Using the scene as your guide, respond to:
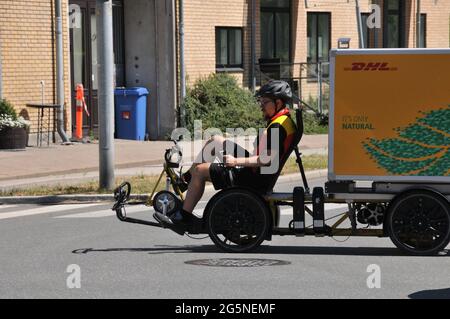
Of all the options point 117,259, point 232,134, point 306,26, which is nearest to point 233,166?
point 117,259

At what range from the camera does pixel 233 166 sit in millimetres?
10359

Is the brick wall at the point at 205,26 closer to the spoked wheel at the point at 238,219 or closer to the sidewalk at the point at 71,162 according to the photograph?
the sidewalk at the point at 71,162

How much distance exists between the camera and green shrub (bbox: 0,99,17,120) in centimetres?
2109

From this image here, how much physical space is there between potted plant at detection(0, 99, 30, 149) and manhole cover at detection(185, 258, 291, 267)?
38.9 ft

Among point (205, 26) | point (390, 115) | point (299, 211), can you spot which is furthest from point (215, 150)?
point (205, 26)

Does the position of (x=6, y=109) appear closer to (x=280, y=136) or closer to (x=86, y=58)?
(x=86, y=58)

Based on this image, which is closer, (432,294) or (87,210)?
(432,294)

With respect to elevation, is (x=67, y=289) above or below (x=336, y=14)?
below

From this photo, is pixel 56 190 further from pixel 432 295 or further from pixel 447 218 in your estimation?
pixel 432 295

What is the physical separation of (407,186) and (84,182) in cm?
780

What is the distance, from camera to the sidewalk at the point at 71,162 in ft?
58.0

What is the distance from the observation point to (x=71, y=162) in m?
19.5

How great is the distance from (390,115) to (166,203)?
235 cm

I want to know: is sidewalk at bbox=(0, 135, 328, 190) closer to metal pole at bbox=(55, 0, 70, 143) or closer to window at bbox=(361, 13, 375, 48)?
metal pole at bbox=(55, 0, 70, 143)
